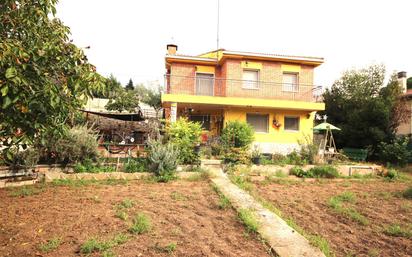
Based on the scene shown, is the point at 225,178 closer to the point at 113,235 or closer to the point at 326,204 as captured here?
the point at 326,204

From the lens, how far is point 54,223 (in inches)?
185

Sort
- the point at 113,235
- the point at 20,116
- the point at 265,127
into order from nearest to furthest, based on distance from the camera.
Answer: the point at 20,116
the point at 113,235
the point at 265,127

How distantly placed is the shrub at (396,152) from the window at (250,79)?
28.1 ft

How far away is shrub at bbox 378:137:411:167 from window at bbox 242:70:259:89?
856 cm

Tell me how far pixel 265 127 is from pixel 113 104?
56.0ft

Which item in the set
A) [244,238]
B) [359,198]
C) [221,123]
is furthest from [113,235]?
[221,123]

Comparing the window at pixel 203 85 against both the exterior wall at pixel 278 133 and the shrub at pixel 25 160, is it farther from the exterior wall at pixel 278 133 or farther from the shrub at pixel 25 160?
the shrub at pixel 25 160

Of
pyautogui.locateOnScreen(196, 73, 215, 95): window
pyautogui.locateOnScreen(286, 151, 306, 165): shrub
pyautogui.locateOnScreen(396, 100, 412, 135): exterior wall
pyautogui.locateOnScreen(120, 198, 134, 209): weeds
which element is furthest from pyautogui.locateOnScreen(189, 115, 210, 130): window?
pyautogui.locateOnScreen(396, 100, 412, 135): exterior wall

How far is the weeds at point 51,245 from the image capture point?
3.67 metres

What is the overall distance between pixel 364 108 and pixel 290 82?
5397 millimetres

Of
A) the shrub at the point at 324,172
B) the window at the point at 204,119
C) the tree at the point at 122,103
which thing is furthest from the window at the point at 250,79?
the tree at the point at 122,103

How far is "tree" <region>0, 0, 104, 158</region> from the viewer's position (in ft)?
8.37

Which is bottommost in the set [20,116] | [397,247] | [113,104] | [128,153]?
[397,247]

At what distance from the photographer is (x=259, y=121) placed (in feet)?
54.5
